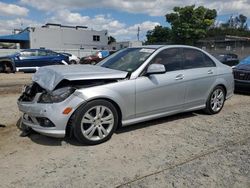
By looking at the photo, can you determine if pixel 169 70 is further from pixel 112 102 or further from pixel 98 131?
pixel 98 131

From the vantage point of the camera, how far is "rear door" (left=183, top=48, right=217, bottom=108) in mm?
5738

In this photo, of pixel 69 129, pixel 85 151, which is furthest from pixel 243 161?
pixel 69 129

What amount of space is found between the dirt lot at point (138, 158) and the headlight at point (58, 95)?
2.33 feet

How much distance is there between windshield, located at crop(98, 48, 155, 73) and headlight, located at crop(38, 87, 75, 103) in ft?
3.89

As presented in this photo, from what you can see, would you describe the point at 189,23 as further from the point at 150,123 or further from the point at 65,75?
the point at 65,75

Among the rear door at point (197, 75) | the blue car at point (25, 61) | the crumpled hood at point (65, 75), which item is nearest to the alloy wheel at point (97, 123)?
the crumpled hood at point (65, 75)

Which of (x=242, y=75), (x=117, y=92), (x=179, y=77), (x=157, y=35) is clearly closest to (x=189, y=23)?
(x=157, y=35)

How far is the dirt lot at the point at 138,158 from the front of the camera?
3443mm

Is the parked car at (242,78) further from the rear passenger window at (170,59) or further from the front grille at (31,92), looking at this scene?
the front grille at (31,92)

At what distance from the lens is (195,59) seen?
6.08m

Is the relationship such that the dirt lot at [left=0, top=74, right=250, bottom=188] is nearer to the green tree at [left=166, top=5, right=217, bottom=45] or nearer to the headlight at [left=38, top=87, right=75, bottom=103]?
the headlight at [left=38, top=87, right=75, bottom=103]

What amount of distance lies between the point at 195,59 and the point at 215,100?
3.47 ft

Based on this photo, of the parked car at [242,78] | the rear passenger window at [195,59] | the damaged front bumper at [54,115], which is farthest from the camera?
the parked car at [242,78]

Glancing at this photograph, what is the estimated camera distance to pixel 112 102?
15.1 feet
